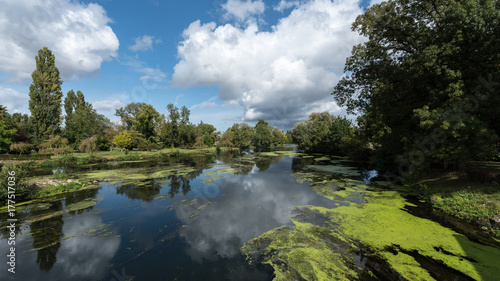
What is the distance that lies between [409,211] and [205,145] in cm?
5900

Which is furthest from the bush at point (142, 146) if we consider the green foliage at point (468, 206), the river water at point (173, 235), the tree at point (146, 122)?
the green foliage at point (468, 206)

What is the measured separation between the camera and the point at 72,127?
4256 cm

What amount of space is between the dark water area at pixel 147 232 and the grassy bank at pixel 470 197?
5467mm

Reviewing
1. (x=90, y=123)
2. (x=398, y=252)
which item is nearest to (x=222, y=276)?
(x=398, y=252)

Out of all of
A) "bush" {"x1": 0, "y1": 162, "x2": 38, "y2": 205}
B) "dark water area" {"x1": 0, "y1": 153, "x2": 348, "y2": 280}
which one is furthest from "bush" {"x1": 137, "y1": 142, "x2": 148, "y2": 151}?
"bush" {"x1": 0, "y1": 162, "x2": 38, "y2": 205}

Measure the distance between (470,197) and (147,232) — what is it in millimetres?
15289

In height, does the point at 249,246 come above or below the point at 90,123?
below

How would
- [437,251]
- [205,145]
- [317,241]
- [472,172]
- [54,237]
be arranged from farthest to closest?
1. [205,145]
2. [472,172]
3. [54,237]
4. [317,241]
5. [437,251]

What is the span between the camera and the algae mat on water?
15.9 ft

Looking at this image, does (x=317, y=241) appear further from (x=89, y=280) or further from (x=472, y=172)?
(x=472, y=172)

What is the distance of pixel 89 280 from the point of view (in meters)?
5.06

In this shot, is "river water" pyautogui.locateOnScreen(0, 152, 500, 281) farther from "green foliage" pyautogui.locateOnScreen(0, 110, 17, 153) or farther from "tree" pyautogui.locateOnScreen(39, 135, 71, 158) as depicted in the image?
"green foliage" pyautogui.locateOnScreen(0, 110, 17, 153)

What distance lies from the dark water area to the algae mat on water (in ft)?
2.69

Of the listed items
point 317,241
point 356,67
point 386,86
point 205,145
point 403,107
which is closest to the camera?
point 317,241
